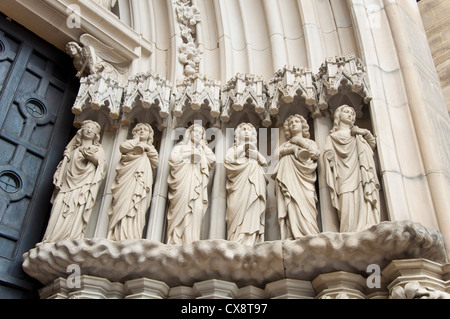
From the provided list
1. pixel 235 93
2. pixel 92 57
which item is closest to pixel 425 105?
pixel 235 93

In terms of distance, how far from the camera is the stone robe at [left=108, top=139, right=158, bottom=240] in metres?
3.57

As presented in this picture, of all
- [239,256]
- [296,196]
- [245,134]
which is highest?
[245,134]

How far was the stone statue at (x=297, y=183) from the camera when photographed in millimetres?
3395

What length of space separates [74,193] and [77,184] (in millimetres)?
91

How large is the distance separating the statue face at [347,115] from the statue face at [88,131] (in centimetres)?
207

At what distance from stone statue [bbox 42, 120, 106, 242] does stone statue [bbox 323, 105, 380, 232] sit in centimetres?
183

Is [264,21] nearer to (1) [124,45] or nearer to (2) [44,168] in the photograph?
(1) [124,45]

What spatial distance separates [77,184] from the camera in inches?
150

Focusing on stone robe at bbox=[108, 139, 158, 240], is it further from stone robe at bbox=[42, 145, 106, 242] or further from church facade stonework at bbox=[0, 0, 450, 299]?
stone robe at bbox=[42, 145, 106, 242]

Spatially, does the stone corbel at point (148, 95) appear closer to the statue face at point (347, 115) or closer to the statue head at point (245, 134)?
the statue head at point (245, 134)

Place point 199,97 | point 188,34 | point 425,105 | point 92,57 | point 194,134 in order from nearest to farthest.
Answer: point 425,105
point 194,134
point 199,97
point 92,57
point 188,34

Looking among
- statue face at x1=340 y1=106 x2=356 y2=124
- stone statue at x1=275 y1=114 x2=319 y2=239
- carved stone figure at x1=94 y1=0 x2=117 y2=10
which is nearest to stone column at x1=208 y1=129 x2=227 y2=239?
stone statue at x1=275 y1=114 x2=319 y2=239

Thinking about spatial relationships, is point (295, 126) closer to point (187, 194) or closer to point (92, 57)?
point (187, 194)
